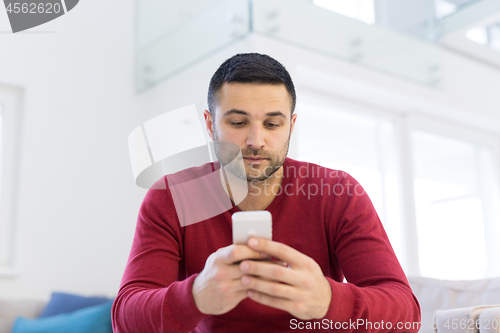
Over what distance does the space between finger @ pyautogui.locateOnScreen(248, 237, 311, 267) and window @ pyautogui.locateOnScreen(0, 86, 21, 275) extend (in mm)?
2256

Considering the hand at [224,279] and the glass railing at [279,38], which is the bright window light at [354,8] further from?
the hand at [224,279]

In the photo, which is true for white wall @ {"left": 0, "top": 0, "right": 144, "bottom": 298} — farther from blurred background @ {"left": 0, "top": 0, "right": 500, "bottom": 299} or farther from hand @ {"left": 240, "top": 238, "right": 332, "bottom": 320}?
hand @ {"left": 240, "top": 238, "right": 332, "bottom": 320}

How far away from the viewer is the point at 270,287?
77 cm

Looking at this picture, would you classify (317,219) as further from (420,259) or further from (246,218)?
(420,259)

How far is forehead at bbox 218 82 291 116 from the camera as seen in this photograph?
1174 mm

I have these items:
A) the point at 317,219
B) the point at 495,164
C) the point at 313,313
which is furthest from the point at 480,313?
the point at 495,164

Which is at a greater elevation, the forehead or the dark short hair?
the dark short hair

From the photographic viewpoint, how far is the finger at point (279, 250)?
30.2 inches

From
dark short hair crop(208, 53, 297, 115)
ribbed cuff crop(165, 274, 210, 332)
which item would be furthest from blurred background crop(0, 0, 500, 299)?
ribbed cuff crop(165, 274, 210, 332)

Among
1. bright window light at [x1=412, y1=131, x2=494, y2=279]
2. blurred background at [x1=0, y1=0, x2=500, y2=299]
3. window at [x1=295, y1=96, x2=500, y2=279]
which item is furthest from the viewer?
bright window light at [x1=412, y1=131, x2=494, y2=279]

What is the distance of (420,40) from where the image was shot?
3328 millimetres

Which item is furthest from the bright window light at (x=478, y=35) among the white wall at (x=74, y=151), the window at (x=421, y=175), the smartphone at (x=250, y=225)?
the smartphone at (x=250, y=225)

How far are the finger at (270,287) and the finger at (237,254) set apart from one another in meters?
0.03

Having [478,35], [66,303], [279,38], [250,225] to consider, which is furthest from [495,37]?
[250,225]
